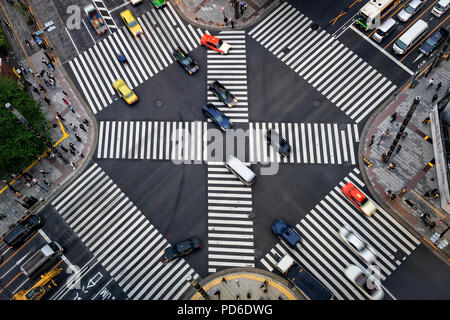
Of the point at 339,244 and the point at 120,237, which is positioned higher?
the point at 120,237

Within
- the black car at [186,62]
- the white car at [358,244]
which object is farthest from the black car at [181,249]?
the black car at [186,62]

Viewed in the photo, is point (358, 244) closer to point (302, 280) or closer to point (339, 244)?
point (339, 244)

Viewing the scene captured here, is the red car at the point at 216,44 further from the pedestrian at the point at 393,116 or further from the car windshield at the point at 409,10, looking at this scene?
the car windshield at the point at 409,10

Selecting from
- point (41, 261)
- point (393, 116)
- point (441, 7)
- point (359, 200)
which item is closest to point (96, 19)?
point (41, 261)

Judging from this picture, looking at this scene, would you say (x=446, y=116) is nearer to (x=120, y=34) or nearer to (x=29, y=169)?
(x=120, y=34)

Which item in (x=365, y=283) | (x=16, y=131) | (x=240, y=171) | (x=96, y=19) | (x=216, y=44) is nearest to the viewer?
(x=365, y=283)

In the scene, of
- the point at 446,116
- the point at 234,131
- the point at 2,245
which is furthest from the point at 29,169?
the point at 446,116
